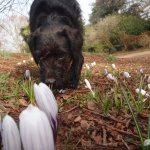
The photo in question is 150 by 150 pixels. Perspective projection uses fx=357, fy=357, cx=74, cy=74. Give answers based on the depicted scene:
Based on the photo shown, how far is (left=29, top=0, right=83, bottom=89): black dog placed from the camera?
4.91 metres

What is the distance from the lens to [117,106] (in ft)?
11.0

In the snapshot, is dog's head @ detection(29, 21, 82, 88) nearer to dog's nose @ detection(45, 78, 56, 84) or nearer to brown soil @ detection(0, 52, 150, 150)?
dog's nose @ detection(45, 78, 56, 84)

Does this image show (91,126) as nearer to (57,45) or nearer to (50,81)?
(50,81)

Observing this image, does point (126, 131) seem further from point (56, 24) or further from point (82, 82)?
point (56, 24)

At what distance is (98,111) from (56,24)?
2633mm

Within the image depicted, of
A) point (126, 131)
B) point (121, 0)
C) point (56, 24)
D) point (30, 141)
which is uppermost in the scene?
point (121, 0)

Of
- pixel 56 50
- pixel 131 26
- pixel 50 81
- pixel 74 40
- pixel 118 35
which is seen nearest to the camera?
pixel 50 81

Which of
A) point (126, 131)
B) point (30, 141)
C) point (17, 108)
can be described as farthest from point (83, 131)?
point (30, 141)

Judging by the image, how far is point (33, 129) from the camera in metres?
0.85

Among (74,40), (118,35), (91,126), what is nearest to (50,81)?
(74,40)

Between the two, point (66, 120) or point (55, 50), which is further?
point (55, 50)

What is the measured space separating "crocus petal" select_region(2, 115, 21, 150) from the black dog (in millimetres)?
3647

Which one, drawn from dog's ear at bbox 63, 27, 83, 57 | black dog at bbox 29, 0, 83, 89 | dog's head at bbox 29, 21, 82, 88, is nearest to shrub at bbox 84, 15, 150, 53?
black dog at bbox 29, 0, 83, 89

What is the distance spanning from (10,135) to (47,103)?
16 cm
